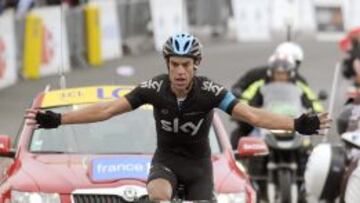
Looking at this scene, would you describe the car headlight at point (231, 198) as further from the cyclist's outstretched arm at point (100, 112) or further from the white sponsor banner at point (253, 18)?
the white sponsor banner at point (253, 18)

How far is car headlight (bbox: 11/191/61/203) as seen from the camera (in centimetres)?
928

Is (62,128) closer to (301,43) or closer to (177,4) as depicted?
(177,4)

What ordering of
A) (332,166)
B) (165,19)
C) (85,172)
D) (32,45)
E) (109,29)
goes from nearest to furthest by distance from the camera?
(85,172)
(332,166)
(32,45)
(109,29)
(165,19)

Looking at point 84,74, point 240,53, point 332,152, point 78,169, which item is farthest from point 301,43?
point 78,169

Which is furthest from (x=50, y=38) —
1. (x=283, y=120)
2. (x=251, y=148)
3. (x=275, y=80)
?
(x=283, y=120)

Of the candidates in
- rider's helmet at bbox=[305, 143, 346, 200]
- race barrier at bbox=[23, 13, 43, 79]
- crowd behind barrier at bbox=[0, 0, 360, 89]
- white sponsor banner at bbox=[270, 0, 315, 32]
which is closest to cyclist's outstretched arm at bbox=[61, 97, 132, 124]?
rider's helmet at bbox=[305, 143, 346, 200]

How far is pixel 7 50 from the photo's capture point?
2330 centimetres

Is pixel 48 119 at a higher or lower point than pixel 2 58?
higher

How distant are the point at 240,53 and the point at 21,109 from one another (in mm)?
10354

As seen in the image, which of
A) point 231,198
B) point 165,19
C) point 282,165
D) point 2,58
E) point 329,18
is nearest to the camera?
point 231,198

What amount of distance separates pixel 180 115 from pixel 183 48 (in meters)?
0.50

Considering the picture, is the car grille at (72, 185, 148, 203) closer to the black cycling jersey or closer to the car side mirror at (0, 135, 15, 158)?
the black cycling jersey

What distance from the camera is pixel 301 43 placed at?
32500mm

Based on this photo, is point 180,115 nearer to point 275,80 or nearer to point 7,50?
point 275,80
